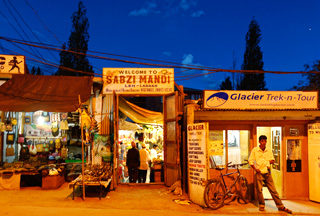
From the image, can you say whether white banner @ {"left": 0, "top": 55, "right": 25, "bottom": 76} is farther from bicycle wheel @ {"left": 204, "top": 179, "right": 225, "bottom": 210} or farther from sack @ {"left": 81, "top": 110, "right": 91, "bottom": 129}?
bicycle wheel @ {"left": 204, "top": 179, "right": 225, "bottom": 210}

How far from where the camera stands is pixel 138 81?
37.1ft

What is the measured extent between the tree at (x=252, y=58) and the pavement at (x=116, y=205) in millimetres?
29007

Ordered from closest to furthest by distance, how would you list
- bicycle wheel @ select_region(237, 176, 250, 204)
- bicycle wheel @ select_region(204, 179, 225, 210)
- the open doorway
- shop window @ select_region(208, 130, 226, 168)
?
bicycle wheel @ select_region(204, 179, 225, 210), bicycle wheel @ select_region(237, 176, 250, 204), shop window @ select_region(208, 130, 226, 168), the open doorway

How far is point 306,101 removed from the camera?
966 centimetres

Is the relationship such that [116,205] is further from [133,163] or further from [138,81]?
[138,81]

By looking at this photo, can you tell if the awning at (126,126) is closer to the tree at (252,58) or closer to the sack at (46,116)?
the sack at (46,116)

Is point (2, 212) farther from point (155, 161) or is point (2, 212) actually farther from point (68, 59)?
point (68, 59)

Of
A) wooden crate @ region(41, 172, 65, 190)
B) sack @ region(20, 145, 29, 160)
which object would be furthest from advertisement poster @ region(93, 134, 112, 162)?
sack @ region(20, 145, 29, 160)

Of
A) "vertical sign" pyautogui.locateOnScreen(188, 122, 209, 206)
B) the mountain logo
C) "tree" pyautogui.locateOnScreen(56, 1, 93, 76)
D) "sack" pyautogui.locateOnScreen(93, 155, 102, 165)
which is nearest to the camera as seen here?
"vertical sign" pyautogui.locateOnScreen(188, 122, 209, 206)

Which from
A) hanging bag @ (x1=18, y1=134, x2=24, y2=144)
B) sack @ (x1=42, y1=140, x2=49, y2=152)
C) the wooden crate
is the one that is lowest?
the wooden crate

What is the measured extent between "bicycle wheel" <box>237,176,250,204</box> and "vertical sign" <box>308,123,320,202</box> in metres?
2.27

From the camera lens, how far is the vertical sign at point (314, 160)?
9.16 meters

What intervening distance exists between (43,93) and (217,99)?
6.69 m

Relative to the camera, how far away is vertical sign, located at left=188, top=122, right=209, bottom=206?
8188mm
